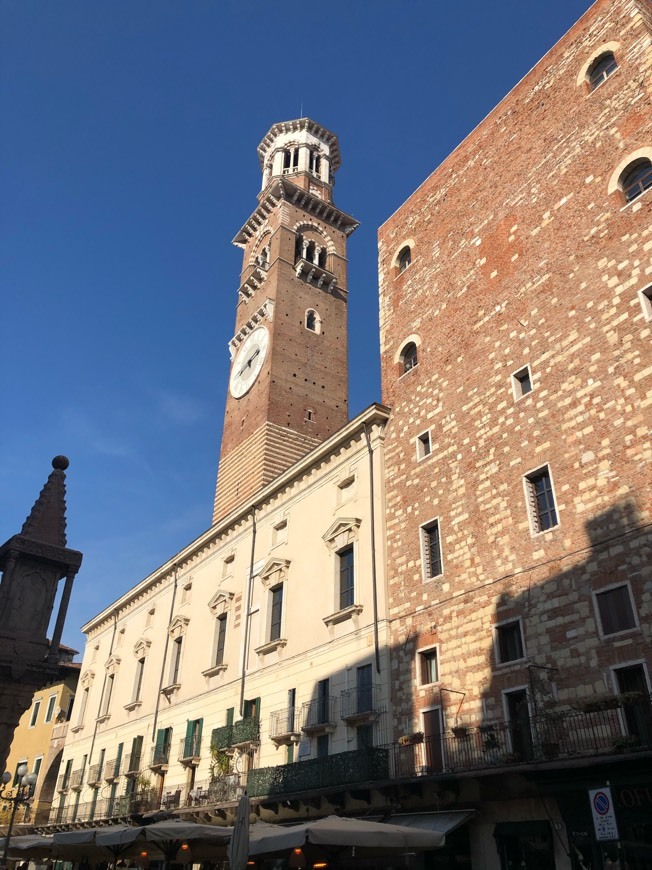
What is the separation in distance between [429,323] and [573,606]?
11100mm

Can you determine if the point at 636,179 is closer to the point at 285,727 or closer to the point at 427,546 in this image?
the point at 427,546

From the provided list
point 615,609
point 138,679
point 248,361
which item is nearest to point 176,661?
point 138,679

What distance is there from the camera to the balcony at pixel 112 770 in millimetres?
31866

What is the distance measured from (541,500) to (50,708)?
36904mm

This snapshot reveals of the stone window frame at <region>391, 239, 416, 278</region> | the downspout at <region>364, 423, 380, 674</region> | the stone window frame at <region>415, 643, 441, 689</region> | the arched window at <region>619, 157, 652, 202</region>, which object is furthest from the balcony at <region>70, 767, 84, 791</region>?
the arched window at <region>619, 157, 652, 202</region>

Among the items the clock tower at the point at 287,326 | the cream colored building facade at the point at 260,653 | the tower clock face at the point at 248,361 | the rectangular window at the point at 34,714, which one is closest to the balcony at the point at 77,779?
the cream colored building facade at the point at 260,653

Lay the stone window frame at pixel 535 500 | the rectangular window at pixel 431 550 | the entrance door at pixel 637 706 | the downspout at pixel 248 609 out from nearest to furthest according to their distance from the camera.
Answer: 1. the entrance door at pixel 637 706
2. the stone window frame at pixel 535 500
3. the rectangular window at pixel 431 550
4. the downspout at pixel 248 609

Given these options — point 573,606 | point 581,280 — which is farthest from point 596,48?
point 573,606

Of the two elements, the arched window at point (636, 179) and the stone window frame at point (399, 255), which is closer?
the arched window at point (636, 179)

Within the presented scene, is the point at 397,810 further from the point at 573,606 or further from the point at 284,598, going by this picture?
the point at 284,598

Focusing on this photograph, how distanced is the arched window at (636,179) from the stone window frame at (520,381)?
15.4 ft

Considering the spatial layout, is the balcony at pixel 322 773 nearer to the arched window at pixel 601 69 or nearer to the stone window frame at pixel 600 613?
the stone window frame at pixel 600 613

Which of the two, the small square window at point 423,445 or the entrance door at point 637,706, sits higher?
the small square window at point 423,445

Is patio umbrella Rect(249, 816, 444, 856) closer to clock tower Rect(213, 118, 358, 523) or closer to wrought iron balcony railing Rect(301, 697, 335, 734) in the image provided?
wrought iron balcony railing Rect(301, 697, 335, 734)
